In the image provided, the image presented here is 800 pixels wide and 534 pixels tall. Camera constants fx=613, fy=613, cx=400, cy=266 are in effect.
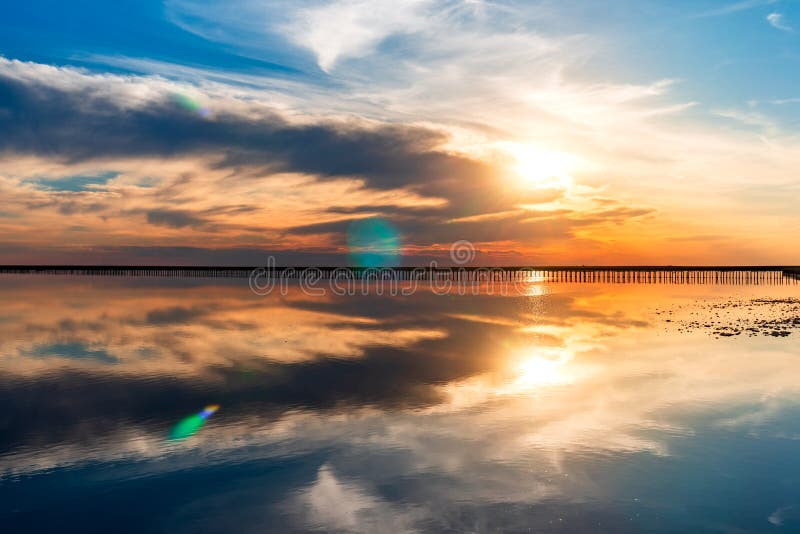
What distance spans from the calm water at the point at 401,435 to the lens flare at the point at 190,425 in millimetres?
75

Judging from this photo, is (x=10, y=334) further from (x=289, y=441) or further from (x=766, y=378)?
(x=766, y=378)

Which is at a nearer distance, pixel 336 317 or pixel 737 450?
pixel 737 450

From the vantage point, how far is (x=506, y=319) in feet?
148

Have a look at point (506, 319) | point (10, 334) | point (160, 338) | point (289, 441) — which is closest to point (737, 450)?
point (289, 441)

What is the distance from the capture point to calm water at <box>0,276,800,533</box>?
10.3m

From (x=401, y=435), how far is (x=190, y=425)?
211 inches

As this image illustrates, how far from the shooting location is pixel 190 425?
50.7ft

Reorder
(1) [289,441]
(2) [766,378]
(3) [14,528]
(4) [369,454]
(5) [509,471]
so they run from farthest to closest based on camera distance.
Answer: (2) [766,378] → (1) [289,441] → (4) [369,454] → (5) [509,471] → (3) [14,528]

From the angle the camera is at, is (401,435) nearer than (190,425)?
Yes

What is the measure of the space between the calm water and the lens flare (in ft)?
0.25

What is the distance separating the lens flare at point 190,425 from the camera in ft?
48.0

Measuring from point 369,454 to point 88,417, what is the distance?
824 centimetres

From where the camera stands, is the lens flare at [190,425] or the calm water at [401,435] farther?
the lens flare at [190,425]

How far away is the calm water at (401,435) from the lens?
1031 cm
